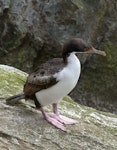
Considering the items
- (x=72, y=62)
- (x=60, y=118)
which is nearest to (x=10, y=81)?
(x=60, y=118)

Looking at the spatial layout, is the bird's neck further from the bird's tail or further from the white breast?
the bird's tail

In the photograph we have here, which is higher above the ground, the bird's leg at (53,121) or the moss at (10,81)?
the moss at (10,81)

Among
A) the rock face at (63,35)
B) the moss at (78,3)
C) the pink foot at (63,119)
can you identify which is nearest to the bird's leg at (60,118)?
the pink foot at (63,119)

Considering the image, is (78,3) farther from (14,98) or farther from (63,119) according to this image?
(63,119)

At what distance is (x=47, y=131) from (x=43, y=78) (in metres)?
0.55

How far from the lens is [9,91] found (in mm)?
6324

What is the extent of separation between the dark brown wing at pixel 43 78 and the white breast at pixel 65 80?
0.05 meters

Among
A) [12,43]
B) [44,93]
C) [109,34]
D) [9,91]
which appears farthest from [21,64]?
[44,93]

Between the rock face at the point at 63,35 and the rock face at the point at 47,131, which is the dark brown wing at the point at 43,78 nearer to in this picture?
the rock face at the point at 47,131

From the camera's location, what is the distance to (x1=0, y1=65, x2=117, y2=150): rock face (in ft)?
17.1

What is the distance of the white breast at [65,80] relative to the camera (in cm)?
524

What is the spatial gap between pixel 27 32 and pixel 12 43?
379 mm

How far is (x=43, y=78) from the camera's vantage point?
5434 millimetres

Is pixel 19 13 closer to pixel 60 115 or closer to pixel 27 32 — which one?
pixel 27 32
